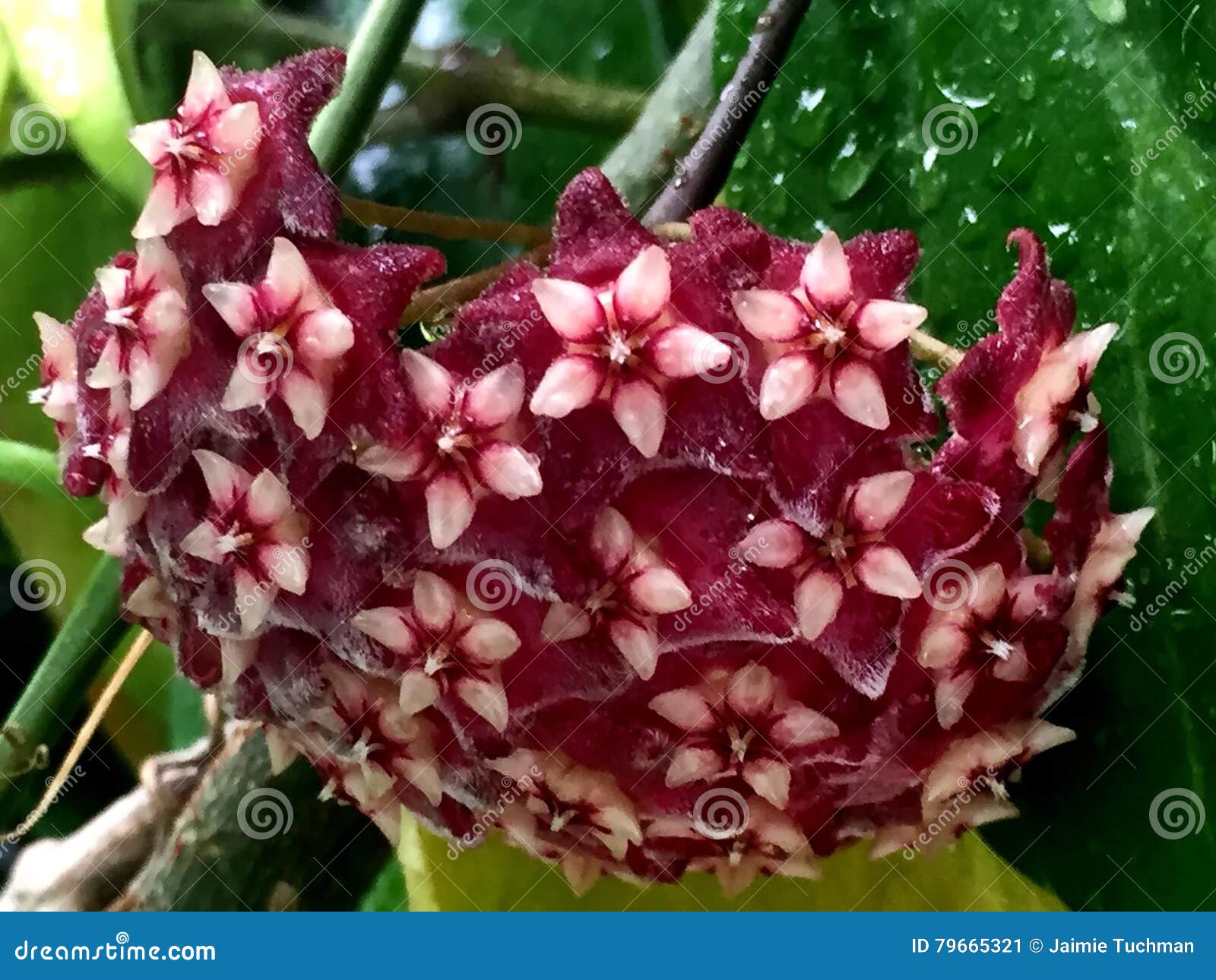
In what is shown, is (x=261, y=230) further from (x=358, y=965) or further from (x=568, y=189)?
(x=358, y=965)

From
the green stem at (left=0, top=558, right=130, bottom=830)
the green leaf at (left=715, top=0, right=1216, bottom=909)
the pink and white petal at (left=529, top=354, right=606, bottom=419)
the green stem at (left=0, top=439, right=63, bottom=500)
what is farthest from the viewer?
the green stem at (left=0, top=439, right=63, bottom=500)

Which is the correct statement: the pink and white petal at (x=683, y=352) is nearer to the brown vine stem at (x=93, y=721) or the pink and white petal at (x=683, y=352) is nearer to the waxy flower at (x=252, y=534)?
the waxy flower at (x=252, y=534)

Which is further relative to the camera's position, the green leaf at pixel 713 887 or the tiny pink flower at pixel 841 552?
the green leaf at pixel 713 887

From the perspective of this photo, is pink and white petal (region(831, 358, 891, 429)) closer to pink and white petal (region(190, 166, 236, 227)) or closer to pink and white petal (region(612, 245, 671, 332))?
pink and white petal (region(612, 245, 671, 332))

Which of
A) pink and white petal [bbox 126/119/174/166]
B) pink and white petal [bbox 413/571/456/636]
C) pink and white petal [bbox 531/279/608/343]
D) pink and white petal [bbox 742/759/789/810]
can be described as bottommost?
pink and white petal [bbox 413/571/456/636]

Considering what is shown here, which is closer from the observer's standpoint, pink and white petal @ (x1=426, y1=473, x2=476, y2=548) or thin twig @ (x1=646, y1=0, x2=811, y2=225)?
pink and white petal @ (x1=426, y1=473, x2=476, y2=548)

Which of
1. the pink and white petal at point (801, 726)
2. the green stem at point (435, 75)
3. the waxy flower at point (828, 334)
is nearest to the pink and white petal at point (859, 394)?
the waxy flower at point (828, 334)

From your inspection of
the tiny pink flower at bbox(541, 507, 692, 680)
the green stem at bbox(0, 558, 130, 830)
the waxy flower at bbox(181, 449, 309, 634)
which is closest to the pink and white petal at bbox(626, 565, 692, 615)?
the tiny pink flower at bbox(541, 507, 692, 680)
